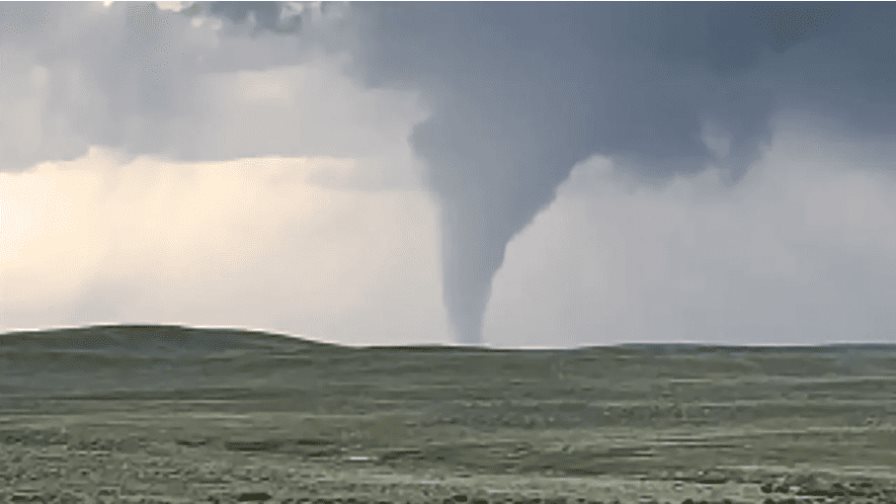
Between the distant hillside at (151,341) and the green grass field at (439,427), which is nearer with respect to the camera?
the green grass field at (439,427)

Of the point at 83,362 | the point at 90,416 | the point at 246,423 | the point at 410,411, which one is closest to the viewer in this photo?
the point at 246,423

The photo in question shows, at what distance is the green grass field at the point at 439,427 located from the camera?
1534 inches

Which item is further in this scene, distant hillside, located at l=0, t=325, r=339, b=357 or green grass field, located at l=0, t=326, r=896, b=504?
distant hillside, located at l=0, t=325, r=339, b=357

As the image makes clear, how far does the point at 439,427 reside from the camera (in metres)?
69.6

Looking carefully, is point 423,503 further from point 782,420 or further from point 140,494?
point 782,420

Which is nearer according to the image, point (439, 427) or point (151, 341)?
point (439, 427)

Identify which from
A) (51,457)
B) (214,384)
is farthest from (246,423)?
(214,384)

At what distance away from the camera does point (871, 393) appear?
99.1 meters

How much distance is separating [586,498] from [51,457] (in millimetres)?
20579

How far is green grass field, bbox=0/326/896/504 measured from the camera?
39.0 metres

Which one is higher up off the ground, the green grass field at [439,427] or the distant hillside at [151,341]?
the distant hillside at [151,341]

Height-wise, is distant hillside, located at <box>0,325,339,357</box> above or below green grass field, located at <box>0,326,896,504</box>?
above

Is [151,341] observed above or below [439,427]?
above

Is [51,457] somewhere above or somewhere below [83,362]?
below
